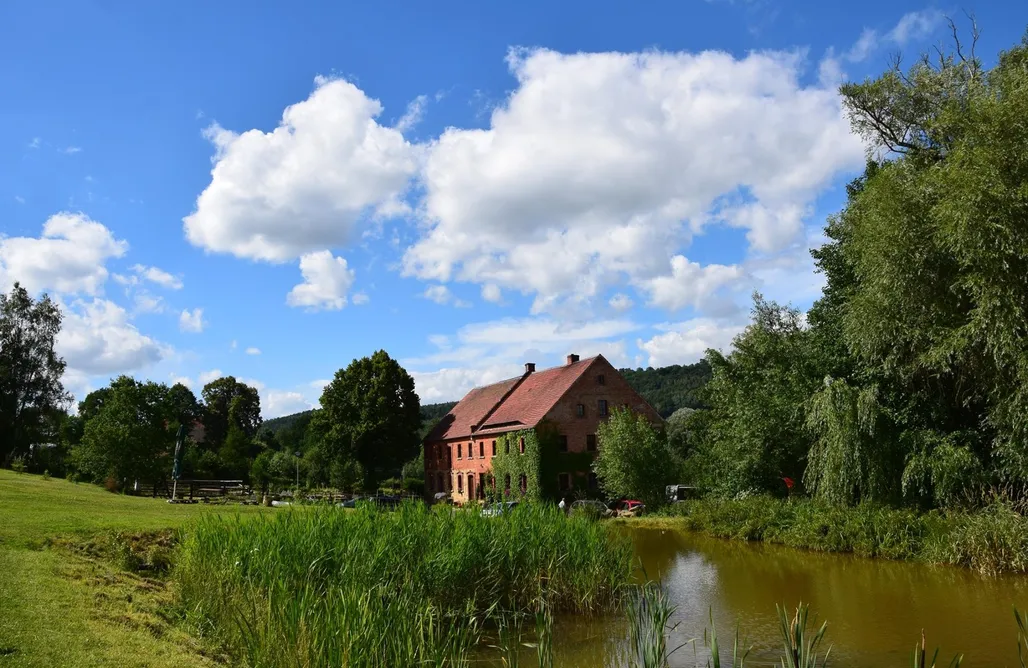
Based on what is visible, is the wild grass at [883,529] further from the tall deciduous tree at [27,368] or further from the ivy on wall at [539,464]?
the tall deciduous tree at [27,368]

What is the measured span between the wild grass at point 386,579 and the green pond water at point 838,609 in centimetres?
101

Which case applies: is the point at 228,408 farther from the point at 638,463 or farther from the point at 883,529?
the point at 883,529

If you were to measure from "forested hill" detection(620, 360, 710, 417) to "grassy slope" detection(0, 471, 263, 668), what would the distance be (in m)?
80.1

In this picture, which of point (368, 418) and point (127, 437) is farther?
point (368, 418)

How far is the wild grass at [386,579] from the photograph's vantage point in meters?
6.74

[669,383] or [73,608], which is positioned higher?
[669,383]

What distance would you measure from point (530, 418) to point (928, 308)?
24.4 metres

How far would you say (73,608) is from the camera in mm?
8867

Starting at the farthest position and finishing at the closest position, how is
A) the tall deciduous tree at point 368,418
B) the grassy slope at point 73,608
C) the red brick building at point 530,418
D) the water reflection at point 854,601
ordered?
the tall deciduous tree at point 368,418
the red brick building at point 530,418
the water reflection at point 854,601
the grassy slope at point 73,608

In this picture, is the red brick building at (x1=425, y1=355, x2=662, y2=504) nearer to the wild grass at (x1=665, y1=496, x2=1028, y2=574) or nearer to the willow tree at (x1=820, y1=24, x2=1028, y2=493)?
the wild grass at (x1=665, y1=496, x2=1028, y2=574)

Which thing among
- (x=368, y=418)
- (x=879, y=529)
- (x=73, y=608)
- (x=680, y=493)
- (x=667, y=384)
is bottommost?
(x=680, y=493)

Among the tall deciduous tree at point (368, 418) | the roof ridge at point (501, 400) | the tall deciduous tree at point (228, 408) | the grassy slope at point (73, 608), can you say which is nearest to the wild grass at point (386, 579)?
the grassy slope at point (73, 608)

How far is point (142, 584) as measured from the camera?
11.7 metres

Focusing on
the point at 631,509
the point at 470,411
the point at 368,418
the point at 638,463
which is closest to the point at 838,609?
the point at 631,509
